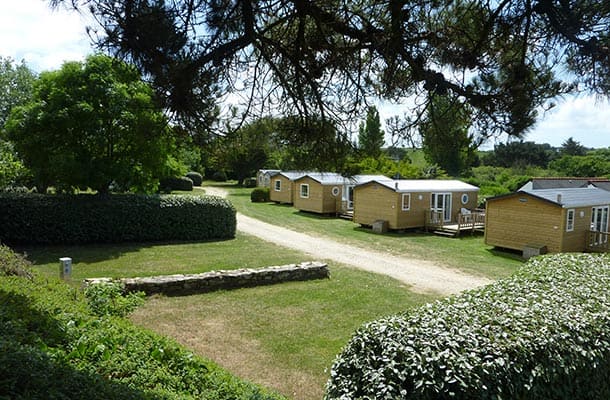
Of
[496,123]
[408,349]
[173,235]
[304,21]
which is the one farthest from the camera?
[173,235]

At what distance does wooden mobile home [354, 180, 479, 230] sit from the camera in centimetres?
2114

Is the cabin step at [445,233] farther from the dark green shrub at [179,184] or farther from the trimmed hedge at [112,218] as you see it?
the dark green shrub at [179,184]

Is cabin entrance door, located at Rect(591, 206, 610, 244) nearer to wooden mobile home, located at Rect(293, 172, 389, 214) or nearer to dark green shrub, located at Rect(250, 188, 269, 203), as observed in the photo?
wooden mobile home, located at Rect(293, 172, 389, 214)

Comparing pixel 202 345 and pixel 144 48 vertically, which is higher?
pixel 144 48

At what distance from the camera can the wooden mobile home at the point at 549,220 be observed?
1612 centimetres

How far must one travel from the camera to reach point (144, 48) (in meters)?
3.73

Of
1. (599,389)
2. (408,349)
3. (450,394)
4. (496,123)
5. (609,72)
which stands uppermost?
(609,72)

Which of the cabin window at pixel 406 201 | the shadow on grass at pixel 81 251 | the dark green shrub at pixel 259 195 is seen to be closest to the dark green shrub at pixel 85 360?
the shadow on grass at pixel 81 251

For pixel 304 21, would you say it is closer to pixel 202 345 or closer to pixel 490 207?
pixel 202 345

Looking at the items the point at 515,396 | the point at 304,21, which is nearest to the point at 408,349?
the point at 515,396

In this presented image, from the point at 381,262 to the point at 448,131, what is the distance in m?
10.5

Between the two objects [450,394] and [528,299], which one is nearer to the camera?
[450,394]

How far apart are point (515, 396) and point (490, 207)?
15.5 meters

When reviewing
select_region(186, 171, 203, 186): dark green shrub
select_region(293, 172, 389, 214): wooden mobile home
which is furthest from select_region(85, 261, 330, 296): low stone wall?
select_region(186, 171, 203, 186): dark green shrub
